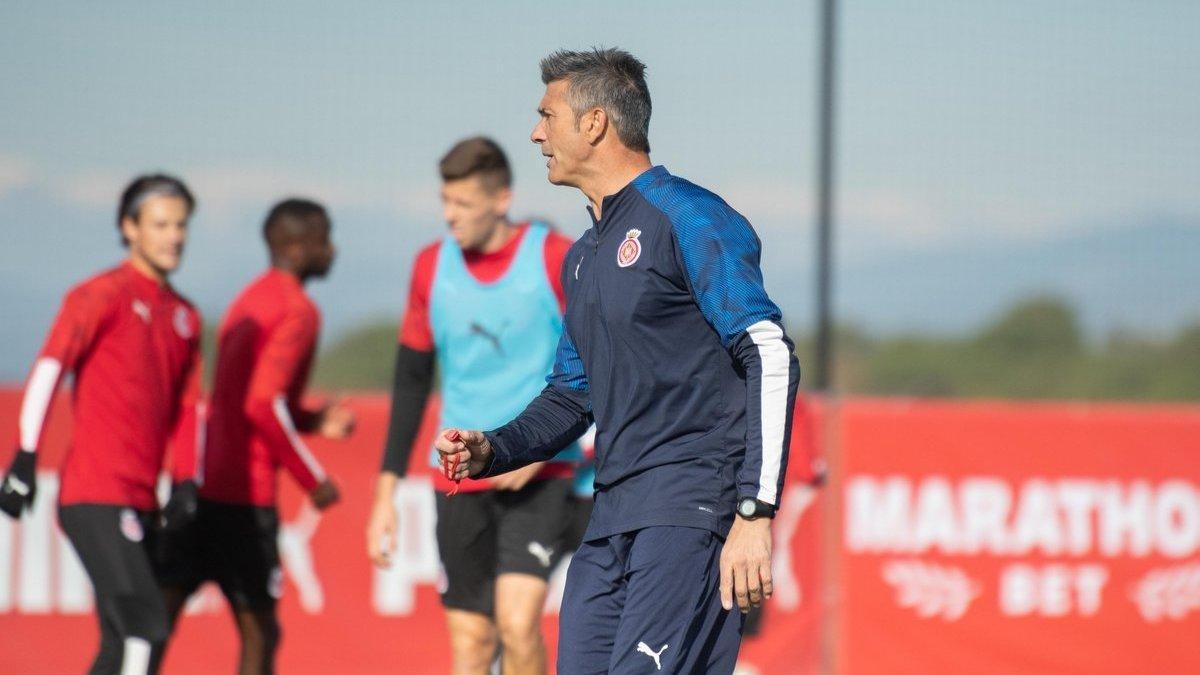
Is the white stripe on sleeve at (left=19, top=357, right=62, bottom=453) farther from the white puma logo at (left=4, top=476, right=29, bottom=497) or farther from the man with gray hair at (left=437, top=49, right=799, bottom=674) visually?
the man with gray hair at (left=437, top=49, right=799, bottom=674)

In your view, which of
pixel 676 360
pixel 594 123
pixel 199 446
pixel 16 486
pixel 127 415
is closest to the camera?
pixel 676 360

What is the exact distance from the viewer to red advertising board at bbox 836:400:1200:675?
941cm

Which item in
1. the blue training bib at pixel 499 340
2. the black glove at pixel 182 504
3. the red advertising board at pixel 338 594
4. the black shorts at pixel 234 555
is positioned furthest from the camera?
the red advertising board at pixel 338 594

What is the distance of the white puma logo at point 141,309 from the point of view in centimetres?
666

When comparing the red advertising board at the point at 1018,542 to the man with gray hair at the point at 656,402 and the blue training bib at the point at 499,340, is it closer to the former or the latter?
the blue training bib at the point at 499,340

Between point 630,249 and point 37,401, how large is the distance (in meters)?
2.92

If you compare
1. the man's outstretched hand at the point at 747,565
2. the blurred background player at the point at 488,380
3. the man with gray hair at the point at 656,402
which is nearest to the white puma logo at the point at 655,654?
the man with gray hair at the point at 656,402

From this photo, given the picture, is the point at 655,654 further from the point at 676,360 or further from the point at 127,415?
the point at 127,415

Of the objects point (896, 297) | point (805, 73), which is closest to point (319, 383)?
point (805, 73)

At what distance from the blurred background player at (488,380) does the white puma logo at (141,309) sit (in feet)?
3.60

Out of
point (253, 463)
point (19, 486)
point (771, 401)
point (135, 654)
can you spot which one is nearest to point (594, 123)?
point (771, 401)

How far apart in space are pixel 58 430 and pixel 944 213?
394 inches

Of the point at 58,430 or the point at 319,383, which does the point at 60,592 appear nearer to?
the point at 58,430

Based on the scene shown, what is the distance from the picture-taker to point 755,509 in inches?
165
